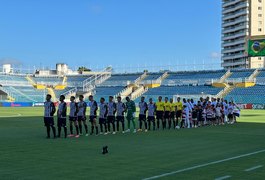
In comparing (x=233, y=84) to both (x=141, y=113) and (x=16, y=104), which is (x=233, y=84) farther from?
(x=141, y=113)

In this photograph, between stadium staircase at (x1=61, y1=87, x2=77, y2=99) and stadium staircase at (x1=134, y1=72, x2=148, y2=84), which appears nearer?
stadium staircase at (x1=61, y1=87, x2=77, y2=99)

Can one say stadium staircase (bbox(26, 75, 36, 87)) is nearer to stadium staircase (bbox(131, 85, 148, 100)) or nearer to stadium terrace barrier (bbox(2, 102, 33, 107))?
stadium terrace barrier (bbox(2, 102, 33, 107))

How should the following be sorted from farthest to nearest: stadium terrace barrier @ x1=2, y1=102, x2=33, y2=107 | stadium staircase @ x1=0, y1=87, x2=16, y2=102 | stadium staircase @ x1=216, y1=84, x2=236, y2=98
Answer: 1. stadium staircase @ x1=0, y1=87, x2=16, y2=102
2. stadium terrace barrier @ x1=2, y1=102, x2=33, y2=107
3. stadium staircase @ x1=216, y1=84, x2=236, y2=98

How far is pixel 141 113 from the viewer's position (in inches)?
974

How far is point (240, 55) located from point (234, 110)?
11659 cm

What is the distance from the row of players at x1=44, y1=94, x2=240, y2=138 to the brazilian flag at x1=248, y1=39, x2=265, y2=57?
11544mm

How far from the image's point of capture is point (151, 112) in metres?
25.3

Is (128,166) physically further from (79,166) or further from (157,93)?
(157,93)

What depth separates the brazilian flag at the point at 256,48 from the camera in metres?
43.2

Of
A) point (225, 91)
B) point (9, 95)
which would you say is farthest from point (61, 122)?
point (9, 95)

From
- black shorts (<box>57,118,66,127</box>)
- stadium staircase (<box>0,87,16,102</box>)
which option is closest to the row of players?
black shorts (<box>57,118,66,127</box>)

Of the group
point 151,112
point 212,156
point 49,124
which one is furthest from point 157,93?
point 212,156

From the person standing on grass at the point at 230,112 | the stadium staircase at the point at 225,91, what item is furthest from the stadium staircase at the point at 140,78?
the person standing on grass at the point at 230,112

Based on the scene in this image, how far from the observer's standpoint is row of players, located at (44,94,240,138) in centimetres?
1993
